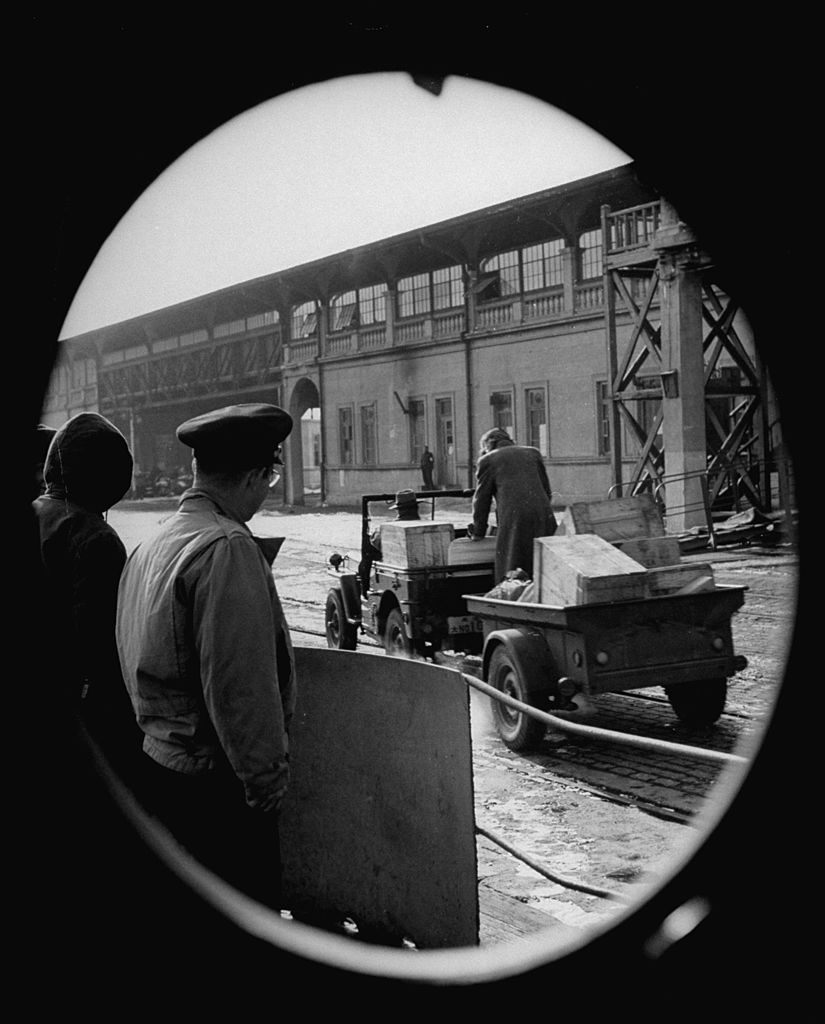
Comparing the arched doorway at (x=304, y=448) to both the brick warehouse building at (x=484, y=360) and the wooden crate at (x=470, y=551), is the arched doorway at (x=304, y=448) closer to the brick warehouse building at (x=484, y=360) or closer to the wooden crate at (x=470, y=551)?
the brick warehouse building at (x=484, y=360)

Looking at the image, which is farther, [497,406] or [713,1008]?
[497,406]

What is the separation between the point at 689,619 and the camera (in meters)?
6.39

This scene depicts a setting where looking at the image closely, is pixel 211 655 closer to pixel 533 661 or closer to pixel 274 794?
pixel 274 794

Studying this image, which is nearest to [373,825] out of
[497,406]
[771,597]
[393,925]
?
[393,925]

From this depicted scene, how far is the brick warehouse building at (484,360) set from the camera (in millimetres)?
18078

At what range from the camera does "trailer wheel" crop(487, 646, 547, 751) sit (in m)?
6.43

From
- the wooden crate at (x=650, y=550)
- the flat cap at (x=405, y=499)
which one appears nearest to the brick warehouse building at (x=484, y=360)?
the flat cap at (x=405, y=499)

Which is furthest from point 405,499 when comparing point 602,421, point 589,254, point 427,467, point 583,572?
point 427,467

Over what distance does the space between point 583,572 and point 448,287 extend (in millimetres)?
26074

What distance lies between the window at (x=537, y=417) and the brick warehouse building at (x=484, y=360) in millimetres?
53

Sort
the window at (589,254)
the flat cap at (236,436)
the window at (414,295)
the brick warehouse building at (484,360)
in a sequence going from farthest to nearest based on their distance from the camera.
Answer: the window at (414,295) < the window at (589,254) < the brick warehouse building at (484,360) < the flat cap at (236,436)

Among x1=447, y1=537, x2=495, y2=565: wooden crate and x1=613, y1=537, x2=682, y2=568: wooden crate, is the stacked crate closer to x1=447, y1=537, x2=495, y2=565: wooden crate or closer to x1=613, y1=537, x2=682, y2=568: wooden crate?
→ x1=613, y1=537, x2=682, y2=568: wooden crate

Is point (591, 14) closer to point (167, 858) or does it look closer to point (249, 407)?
point (167, 858)

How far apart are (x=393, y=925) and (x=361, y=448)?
2994 cm
